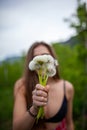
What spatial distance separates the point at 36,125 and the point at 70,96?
461 millimetres

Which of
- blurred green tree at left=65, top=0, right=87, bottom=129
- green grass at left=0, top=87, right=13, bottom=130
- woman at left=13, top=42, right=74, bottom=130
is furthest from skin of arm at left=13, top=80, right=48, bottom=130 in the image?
green grass at left=0, top=87, right=13, bottom=130

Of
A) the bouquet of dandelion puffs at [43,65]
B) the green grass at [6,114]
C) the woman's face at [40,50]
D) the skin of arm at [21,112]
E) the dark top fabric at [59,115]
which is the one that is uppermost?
the woman's face at [40,50]

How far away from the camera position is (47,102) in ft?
8.39

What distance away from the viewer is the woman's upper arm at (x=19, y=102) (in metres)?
2.41

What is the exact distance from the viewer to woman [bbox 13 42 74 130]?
2.33 m

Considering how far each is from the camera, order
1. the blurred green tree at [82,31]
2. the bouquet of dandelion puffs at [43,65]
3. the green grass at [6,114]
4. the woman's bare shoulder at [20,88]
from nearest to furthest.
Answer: the bouquet of dandelion puffs at [43,65], the woman's bare shoulder at [20,88], the blurred green tree at [82,31], the green grass at [6,114]

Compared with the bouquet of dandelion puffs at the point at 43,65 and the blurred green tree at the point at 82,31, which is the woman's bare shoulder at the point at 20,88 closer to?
the bouquet of dandelion puffs at the point at 43,65

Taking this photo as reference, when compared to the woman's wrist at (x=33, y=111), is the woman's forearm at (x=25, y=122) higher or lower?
lower

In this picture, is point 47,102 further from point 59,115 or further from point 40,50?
point 40,50

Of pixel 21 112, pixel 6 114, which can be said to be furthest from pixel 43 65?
pixel 6 114

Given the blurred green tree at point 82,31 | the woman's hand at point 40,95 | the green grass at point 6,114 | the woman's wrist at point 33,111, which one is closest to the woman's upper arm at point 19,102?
the woman's wrist at point 33,111

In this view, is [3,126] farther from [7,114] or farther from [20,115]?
[20,115]

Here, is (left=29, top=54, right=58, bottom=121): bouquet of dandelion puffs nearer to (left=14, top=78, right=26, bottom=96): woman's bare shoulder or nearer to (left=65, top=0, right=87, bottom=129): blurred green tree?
(left=14, top=78, right=26, bottom=96): woman's bare shoulder

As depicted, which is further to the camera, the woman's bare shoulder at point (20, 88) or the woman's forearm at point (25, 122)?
the woman's bare shoulder at point (20, 88)
